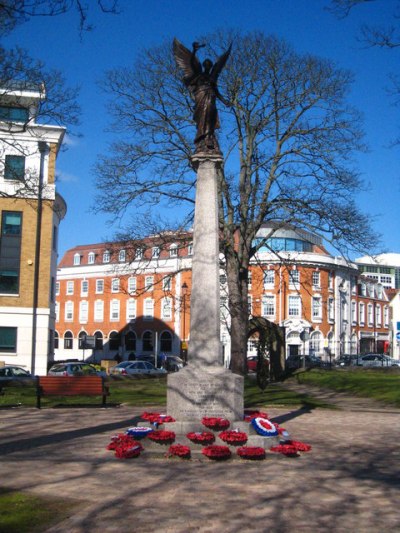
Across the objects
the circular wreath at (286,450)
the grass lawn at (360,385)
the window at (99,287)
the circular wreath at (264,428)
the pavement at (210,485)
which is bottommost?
the grass lawn at (360,385)

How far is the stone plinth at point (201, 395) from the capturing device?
1066cm

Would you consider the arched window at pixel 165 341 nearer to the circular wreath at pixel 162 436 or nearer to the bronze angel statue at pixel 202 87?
the bronze angel statue at pixel 202 87

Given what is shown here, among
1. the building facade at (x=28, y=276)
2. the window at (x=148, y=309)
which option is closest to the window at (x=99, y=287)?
the window at (x=148, y=309)

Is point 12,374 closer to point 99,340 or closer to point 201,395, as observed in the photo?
point 201,395

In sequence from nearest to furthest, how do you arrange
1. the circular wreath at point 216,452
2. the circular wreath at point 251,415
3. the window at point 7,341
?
the circular wreath at point 216,452 → the circular wreath at point 251,415 → the window at point 7,341

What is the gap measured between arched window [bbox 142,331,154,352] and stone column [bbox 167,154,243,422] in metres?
57.1

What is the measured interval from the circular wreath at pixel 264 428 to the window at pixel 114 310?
199 ft

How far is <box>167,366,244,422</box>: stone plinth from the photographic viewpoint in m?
10.7

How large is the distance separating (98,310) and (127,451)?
207 feet

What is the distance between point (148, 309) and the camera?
68.6m

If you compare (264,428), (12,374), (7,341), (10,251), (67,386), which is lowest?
(12,374)

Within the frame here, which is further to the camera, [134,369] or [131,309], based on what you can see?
[131,309]

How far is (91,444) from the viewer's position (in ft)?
34.9

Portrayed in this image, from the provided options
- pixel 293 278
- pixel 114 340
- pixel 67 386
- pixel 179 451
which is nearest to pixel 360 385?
pixel 293 278
